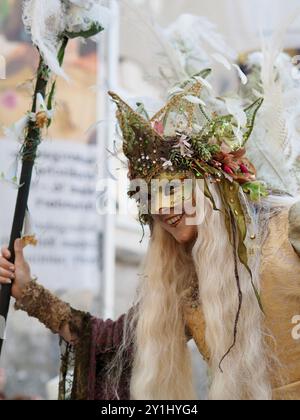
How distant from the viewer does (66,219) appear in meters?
3.98

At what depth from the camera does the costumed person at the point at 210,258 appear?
2.03 metres

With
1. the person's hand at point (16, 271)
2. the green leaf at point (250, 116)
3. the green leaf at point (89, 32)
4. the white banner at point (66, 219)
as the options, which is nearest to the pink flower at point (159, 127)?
the green leaf at point (250, 116)

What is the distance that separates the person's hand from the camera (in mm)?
2328

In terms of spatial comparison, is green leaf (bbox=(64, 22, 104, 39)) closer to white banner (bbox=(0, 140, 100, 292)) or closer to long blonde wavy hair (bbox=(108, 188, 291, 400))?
long blonde wavy hair (bbox=(108, 188, 291, 400))

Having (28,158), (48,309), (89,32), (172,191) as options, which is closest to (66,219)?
(48,309)

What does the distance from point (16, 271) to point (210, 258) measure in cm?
63

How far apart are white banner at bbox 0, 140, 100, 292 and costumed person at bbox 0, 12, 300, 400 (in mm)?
1535

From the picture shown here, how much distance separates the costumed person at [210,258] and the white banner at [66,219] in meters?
1.53

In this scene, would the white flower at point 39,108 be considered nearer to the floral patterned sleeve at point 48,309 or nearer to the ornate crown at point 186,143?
the ornate crown at point 186,143

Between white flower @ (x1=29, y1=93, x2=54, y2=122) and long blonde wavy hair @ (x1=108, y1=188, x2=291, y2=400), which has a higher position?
white flower @ (x1=29, y1=93, x2=54, y2=122)

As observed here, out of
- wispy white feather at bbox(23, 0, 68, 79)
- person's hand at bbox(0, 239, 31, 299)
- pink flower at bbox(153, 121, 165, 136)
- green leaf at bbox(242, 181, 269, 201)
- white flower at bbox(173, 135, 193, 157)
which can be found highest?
wispy white feather at bbox(23, 0, 68, 79)

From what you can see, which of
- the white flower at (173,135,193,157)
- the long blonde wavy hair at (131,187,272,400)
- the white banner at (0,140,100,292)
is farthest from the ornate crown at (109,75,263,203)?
the white banner at (0,140,100,292)
